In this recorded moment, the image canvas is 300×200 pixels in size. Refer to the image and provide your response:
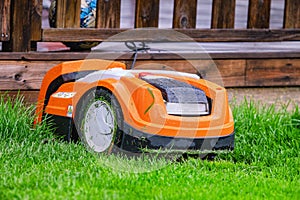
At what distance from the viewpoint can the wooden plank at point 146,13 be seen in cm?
684

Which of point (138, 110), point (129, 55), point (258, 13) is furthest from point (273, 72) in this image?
point (138, 110)

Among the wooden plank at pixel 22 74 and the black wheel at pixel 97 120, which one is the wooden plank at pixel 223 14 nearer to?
the wooden plank at pixel 22 74

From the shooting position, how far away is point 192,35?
23.0 feet

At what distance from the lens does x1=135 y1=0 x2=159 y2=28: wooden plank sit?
22.4ft

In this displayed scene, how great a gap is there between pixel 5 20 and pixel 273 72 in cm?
268

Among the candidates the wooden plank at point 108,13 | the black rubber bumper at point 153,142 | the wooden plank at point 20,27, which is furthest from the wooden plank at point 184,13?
the black rubber bumper at point 153,142

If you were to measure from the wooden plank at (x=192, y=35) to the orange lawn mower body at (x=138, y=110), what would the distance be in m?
0.88

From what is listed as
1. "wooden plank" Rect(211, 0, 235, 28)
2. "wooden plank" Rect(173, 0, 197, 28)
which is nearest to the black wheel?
"wooden plank" Rect(173, 0, 197, 28)

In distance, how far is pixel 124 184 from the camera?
14.6 ft

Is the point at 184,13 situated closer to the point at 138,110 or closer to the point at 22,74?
the point at 22,74

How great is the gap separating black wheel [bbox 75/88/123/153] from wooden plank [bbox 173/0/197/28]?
1.85 m

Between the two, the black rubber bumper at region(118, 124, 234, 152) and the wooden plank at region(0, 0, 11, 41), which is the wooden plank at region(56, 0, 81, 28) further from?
the black rubber bumper at region(118, 124, 234, 152)

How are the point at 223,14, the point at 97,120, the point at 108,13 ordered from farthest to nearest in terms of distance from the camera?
the point at 223,14 < the point at 108,13 < the point at 97,120

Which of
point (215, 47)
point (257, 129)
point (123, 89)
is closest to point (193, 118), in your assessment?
point (123, 89)
